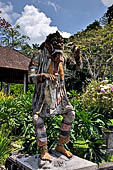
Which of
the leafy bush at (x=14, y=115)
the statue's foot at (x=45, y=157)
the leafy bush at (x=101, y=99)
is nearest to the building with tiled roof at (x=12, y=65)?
the leafy bush at (x=14, y=115)

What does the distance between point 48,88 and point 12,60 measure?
978 cm

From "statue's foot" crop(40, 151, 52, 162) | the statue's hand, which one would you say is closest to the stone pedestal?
"statue's foot" crop(40, 151, 52, 162)

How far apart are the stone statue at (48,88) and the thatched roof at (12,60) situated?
854 centimetres

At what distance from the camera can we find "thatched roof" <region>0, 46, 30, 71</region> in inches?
445

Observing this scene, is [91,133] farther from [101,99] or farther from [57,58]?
[57,58]

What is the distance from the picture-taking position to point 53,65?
107 inches

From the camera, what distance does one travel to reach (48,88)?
2646mm

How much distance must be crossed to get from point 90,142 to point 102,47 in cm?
1250

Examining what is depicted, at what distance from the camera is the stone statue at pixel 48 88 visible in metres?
2.59

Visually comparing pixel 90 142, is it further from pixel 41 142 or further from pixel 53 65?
pixel 53 65

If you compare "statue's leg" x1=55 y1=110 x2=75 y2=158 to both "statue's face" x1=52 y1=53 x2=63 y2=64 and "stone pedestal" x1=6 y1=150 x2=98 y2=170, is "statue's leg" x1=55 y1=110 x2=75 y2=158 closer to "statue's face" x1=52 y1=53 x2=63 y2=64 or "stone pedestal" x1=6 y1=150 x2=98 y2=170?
"stone pedestal" x1=6 y1=150 x2=98 y2=170

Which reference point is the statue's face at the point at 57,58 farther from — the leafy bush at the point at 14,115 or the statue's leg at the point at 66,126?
the leafy bush at the point at 14,115

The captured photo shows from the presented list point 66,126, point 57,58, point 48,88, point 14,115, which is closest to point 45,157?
point 66,126

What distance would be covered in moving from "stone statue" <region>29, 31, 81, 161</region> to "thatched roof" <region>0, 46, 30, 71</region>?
28.0 ft
